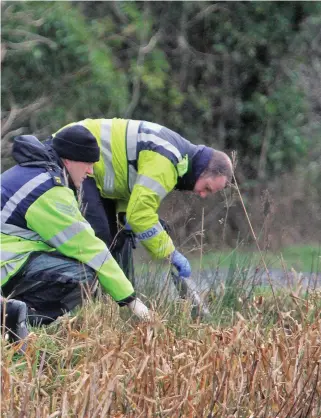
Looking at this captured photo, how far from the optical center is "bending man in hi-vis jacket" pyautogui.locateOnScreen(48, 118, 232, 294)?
596 centimetres

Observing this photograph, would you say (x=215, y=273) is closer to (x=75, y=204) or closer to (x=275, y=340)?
(x=75, y=204)

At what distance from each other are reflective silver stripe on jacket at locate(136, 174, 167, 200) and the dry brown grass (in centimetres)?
187

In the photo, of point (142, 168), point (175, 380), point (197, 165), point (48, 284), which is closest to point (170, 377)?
point (175, 380)

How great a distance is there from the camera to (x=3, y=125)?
1070cm

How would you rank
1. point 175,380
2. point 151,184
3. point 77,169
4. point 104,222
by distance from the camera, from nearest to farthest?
point 175,380, point 77,169, point 151,184, point 104,222

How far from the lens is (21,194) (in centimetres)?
502

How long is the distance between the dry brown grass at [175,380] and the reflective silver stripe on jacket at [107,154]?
2.20m

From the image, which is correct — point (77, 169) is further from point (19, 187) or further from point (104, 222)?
point (104, 222)

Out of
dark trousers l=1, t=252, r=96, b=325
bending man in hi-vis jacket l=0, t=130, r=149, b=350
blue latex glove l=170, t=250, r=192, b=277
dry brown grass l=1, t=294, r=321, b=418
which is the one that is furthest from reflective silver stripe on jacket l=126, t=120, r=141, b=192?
dry brown grass l=1, t=294, r=321, b=418

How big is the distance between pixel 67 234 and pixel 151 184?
105cm

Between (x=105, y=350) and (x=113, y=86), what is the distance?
24.7ft

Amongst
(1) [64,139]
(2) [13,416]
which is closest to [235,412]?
(2) [13,416]

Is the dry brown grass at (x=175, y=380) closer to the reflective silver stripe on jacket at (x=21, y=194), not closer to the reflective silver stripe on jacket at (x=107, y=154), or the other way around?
the reflective silver stripe on jacket at (x=21, y=194)

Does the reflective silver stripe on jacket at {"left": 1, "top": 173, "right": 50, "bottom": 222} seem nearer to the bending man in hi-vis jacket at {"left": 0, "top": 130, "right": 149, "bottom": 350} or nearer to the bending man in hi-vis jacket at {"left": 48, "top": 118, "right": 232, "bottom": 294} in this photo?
the bending man in hi-vis jacket at {"left": 0, "top": 130, "right": 149, "bottom": 350}
